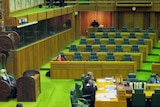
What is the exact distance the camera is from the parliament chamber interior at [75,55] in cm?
1289

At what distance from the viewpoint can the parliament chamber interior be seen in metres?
12.9

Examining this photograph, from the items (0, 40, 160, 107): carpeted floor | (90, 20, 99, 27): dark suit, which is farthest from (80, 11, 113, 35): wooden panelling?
(0, 40, 160, 107): carpeted floor

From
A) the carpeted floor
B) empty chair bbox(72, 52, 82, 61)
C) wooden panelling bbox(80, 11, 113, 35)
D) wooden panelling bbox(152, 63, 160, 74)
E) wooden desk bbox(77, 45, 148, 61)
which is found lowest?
the carpeted floor

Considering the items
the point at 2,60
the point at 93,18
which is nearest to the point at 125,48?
the point at 2,60

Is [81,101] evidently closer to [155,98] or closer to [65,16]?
[155,98]

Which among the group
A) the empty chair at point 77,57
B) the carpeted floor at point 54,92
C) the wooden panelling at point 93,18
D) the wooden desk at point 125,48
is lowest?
the carpeted floor at point 54,92

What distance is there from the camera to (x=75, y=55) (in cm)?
1812

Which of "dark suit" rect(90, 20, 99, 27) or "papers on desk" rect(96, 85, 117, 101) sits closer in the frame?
"papers on desk" rect(96, 85, 117, 101)

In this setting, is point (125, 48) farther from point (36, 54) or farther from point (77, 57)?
point (36, 54)

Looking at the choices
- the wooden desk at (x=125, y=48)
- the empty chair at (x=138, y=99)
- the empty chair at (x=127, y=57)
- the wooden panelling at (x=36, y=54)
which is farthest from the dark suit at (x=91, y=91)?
the wooden desk at (x=125, y=48)

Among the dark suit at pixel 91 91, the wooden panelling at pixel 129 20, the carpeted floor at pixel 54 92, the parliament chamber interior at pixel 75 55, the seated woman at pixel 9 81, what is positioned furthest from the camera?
the wooden panelling at pixel 129 20

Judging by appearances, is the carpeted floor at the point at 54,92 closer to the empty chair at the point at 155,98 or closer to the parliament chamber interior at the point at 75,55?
the parliament chamber interior at the point at 75,55

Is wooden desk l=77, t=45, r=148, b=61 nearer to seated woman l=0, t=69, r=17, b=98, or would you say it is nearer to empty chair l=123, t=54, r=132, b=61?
empty chair l=123, t=54, r=132, b=61

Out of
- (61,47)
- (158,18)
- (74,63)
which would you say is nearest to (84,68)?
(74,63)
